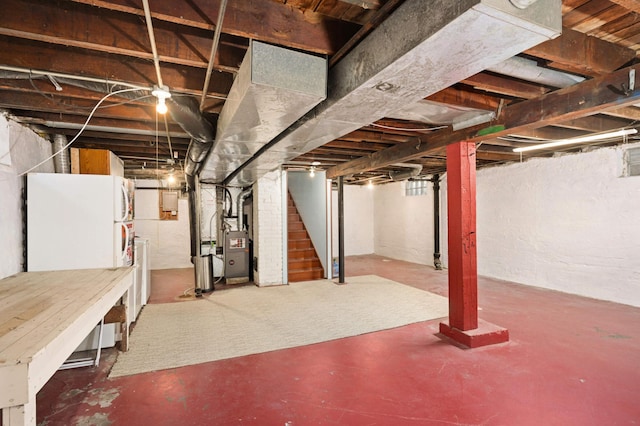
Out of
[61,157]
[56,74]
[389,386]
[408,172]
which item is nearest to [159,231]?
[61,157]

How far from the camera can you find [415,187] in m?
8.12

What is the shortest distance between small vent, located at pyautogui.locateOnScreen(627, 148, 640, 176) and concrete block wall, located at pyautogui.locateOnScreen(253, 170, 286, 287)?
5.29 meters

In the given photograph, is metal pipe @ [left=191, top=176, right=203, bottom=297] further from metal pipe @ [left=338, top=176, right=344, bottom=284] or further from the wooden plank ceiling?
metal pipe @ [left=338, top=176, right=344, bottom=284]

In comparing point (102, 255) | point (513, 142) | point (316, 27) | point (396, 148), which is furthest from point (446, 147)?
point (102, 255)

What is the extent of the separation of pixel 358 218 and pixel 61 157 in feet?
25.0

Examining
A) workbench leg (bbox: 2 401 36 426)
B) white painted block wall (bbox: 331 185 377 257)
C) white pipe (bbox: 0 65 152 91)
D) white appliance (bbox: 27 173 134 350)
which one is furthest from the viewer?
white painted block wall (bbox: 331 185 377 257)

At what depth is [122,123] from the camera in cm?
309

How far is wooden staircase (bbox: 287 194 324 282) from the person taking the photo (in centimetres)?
606

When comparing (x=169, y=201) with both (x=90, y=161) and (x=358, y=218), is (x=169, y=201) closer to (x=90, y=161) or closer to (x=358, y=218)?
(x=90, y=161)

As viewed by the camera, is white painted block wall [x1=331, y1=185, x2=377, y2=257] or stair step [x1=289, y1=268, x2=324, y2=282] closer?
stair step [x1=289, y1=268, x2=324, y2=282]

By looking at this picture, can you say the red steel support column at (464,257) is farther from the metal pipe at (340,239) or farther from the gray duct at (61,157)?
the gray duct at (61,157)

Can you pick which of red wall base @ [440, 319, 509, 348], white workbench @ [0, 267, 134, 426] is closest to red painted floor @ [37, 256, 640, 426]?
red wall base @ [440, 319, 509, 348]

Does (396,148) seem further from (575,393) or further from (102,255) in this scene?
(102,255)

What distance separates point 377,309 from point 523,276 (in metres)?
3.31
